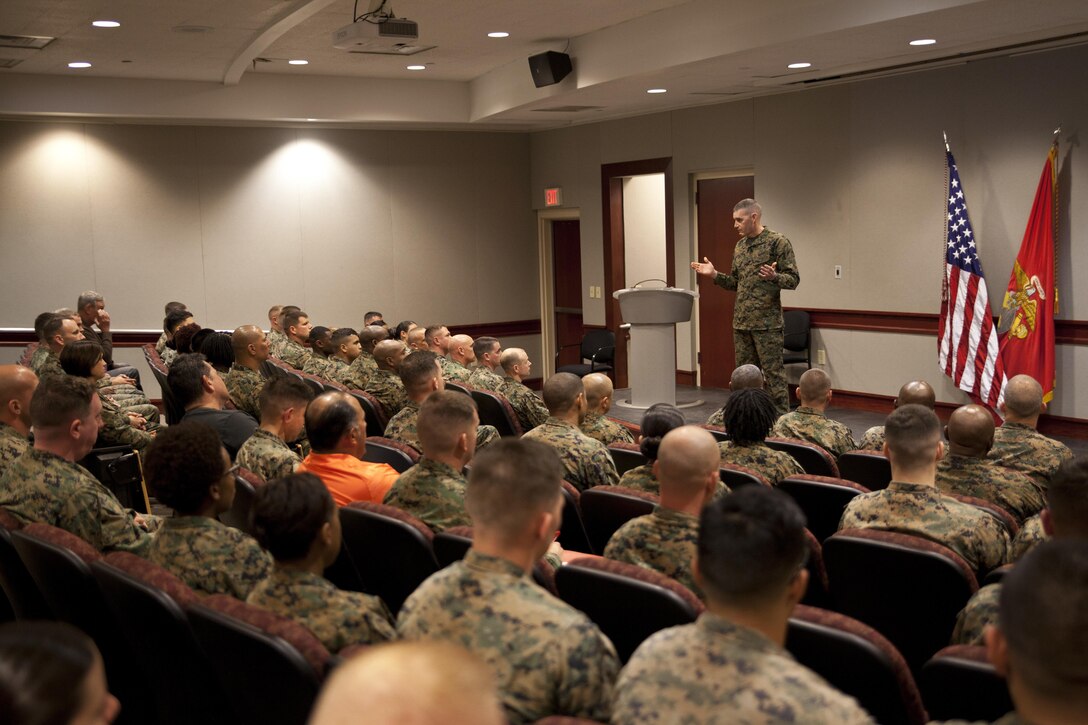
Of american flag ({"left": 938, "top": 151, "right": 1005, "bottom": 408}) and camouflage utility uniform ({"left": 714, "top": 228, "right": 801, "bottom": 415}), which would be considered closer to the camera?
camouflage utility uniform ({"left": 714, "top": 228, "right": 801, "bottom": 415})

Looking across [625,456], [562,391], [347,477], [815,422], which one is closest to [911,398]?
[815,422]

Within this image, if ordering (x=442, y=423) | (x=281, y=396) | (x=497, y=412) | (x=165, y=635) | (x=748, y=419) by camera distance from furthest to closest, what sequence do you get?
(x=497, y=412) < (x=281, y=396) < (x=748, y=419) < (x=442, y=423) < (x=165, y=635)

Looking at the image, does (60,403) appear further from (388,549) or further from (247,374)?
(247,374)

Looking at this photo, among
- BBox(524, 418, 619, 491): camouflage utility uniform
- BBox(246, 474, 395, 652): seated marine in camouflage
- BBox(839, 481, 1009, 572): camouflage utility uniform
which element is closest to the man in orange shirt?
BBox(524, 418, 619, 491): camouflage utility uniform

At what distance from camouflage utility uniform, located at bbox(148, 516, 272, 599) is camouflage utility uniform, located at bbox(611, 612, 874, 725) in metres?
1.46

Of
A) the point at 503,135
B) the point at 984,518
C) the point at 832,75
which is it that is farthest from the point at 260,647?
the point at 503,135

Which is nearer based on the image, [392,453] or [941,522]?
[941,522]

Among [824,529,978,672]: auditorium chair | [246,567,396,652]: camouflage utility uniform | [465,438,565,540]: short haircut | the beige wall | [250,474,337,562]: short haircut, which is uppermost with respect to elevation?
the beige wall

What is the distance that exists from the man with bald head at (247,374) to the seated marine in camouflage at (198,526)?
351 cm

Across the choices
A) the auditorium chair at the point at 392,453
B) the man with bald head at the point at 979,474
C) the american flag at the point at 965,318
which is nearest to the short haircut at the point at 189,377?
the auditorium chair at the point at 392,453

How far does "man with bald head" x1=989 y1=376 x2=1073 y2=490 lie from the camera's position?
160 inches

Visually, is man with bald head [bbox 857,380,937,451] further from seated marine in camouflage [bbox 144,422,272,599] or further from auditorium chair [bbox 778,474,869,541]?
seated marine in camouflage [bbox 144,422,272,599]

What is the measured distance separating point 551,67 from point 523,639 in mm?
7645

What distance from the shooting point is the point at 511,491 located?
2.24 metres
